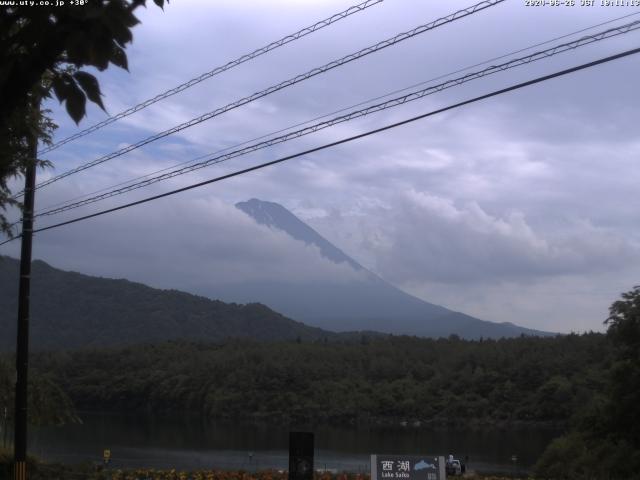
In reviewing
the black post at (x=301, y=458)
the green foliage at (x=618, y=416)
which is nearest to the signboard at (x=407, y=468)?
the black post at (x=301, y=458)

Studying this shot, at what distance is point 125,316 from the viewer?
582 feet

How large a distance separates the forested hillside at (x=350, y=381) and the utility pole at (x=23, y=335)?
50.1 m

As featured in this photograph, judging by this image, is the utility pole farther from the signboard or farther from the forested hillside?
the forested hillside

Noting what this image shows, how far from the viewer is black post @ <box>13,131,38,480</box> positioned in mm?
16359

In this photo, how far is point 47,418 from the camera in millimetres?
20641

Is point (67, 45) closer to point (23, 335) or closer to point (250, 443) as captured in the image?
point (23, 335)

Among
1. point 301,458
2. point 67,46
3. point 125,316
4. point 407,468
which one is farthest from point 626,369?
point 125,316

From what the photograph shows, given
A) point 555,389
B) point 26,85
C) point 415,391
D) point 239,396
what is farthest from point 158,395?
point 26,85

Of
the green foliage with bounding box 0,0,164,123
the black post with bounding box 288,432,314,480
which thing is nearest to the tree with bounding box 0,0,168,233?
the green foliage with bounding box 0,0,164,123

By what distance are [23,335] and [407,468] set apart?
828 centimetres

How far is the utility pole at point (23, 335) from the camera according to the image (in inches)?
644

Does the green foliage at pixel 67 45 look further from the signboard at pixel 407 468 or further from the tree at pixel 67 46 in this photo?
the signboard at pixel 407 468

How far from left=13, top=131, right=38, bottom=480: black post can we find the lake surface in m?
19.0

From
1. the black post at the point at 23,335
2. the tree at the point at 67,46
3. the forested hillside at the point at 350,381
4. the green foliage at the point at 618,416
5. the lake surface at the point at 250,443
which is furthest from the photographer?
the forested hillside at the point at 350,381
